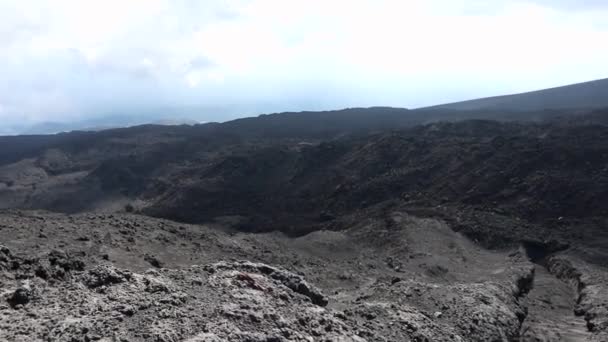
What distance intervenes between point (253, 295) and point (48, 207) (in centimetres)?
3761

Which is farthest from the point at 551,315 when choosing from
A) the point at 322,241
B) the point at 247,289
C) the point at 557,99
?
the point at 557,99

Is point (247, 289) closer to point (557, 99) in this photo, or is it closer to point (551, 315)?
point (551, 315)

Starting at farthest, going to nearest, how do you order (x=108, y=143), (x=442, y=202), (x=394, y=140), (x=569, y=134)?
(x=108, y=143) → (x=394, y=140) → (x=569, y=134) → (x=442, y=202)

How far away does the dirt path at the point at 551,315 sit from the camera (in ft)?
44.7

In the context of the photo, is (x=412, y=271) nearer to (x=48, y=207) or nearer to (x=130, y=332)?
(x=130, y=332)

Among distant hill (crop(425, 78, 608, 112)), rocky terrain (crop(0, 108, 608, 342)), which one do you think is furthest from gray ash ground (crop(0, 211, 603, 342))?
distant hill (crop(425, 78, 608, 112))

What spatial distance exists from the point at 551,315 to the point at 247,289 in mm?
10430

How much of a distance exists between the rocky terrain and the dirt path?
0.25 feet

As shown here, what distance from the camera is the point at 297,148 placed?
46156 millimetres

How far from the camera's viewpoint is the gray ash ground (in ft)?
24.4

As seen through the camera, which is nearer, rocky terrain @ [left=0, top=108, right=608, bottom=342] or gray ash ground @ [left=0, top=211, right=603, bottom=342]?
gray ash ground @ [left=0, top=211, right=603, bottom=342]

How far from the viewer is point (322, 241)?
23.2 metres

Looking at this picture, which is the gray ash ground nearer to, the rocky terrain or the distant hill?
the rocky terrain

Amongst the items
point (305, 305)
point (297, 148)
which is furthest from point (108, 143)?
point (305, 305)
